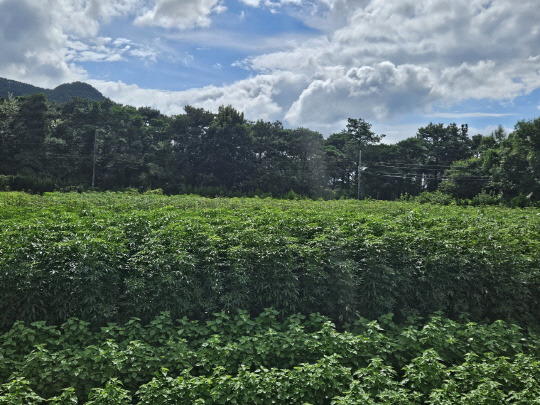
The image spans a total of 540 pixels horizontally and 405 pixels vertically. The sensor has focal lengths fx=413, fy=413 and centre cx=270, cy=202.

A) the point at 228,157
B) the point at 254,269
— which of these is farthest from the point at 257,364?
the point at 228,157

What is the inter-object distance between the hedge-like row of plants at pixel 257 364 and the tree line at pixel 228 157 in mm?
22154

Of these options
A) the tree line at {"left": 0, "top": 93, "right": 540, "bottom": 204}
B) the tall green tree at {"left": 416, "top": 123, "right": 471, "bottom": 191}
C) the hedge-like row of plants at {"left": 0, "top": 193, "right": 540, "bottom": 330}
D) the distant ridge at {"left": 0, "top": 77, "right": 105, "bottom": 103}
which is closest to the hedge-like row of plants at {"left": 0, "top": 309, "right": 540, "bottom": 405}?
the hedge-like row of plants at {"left": 0, "top": 193, "right": 540, "bottom": 330}

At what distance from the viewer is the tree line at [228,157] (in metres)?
29.2

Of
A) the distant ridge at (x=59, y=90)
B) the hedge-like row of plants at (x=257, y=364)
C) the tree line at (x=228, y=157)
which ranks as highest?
the distant ridge at (x=59, y=90)

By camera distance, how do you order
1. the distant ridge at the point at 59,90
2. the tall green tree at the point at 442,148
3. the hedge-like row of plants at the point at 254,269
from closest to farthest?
the hedge-like row of plants at the point at 254,269, the tall green tree at the point at 442,148, the distant ridge at the point at 59,90

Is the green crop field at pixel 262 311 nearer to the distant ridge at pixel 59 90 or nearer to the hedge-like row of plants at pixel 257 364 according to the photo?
the hedge-like row of plants at pixel 257 364

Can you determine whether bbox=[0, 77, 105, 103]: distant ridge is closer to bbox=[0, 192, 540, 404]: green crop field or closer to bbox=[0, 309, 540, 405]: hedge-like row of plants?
bbox=[0, 192, 540, 404]: green crop field

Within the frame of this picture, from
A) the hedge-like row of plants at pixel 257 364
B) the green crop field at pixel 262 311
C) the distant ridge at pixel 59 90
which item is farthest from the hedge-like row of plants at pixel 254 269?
the distant ridge at pixel 59 90

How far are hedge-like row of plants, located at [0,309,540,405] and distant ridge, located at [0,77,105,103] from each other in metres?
71.9

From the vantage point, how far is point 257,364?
4.10 m

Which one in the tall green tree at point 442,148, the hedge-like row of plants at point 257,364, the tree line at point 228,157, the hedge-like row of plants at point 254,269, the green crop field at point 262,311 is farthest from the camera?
the tall green tree at point 442,148

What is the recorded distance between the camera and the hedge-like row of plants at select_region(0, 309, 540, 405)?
3.63 metres

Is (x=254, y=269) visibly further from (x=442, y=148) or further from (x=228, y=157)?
(x=442, y=148)

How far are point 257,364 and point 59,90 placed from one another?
260 ft
